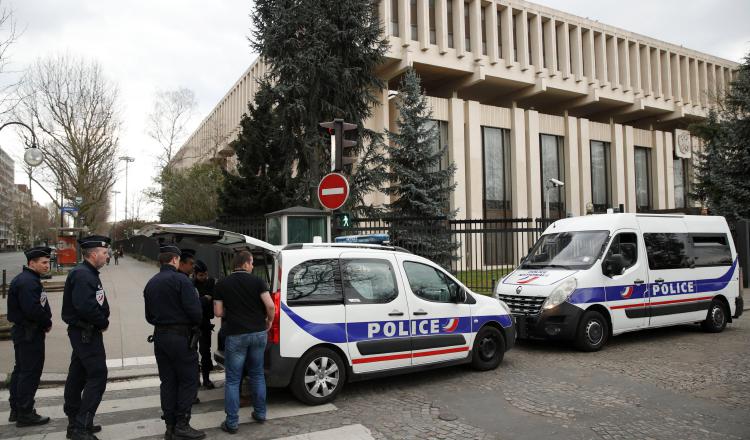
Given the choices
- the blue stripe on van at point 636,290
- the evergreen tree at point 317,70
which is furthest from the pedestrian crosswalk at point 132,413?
the evergreen tree at point 317,70

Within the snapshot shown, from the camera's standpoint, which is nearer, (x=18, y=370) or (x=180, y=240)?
(x=18, y=370)

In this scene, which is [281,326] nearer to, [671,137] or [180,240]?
[180,240]

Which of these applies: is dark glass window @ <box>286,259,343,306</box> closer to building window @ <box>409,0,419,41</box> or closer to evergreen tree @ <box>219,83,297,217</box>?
evergreen tree @ <box>219,83,297,217</box>

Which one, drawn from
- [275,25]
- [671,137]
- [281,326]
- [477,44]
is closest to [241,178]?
[275,25]

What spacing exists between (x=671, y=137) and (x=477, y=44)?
21103mm

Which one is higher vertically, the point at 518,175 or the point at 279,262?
the point at 518,175

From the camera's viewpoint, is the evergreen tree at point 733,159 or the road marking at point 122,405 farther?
the evergreen tree at point 733,159

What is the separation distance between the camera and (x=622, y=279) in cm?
839

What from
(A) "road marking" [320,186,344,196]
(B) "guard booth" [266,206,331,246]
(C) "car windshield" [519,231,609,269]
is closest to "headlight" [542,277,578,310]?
(C) "car windshield" [519,231,609,269]

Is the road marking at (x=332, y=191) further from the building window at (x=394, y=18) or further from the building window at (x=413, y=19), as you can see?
the building window at (x=413, y=19)

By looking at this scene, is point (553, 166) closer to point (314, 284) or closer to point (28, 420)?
point (314, 284)

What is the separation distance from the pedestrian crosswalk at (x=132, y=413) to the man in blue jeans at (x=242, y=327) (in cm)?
38

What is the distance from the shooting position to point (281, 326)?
533 centimetres

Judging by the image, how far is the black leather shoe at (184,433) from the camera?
180 inches
